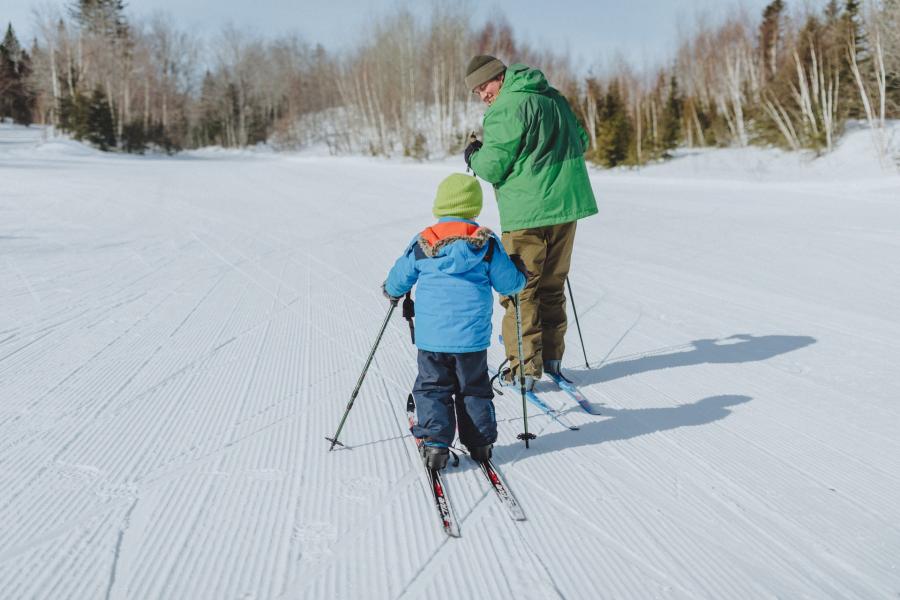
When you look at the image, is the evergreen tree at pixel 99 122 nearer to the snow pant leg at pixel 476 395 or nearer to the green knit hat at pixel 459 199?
the green knit hat at pixel 459 199

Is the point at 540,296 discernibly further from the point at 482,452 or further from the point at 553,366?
the point at 482,452

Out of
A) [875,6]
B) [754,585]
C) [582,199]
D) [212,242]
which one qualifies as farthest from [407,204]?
[875,6]

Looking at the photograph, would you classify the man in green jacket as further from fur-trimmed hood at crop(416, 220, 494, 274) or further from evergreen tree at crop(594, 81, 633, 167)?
evergreen tree at crop(594, 81, 633, 167)

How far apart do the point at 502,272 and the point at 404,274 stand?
441mm

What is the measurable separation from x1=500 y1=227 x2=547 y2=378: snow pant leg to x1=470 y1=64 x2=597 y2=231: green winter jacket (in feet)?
0.27

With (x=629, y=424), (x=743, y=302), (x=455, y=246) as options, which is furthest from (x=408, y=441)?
(x=743, y=302)

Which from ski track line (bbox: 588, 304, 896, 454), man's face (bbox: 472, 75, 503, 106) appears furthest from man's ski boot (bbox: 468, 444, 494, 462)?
man's face (bbox: 472, 75, 503, 106)

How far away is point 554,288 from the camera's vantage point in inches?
142

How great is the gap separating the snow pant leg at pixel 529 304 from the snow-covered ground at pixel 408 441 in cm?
31

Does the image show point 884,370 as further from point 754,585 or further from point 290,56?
point 290,56

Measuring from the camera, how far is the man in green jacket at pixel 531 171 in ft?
10.7

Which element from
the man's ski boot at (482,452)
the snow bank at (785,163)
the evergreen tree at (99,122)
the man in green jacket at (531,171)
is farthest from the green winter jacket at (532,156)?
the evergreen tree at (99,122)

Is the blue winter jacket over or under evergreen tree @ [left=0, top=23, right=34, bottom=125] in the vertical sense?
under

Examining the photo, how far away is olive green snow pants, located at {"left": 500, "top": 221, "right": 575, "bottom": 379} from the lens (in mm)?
3410
